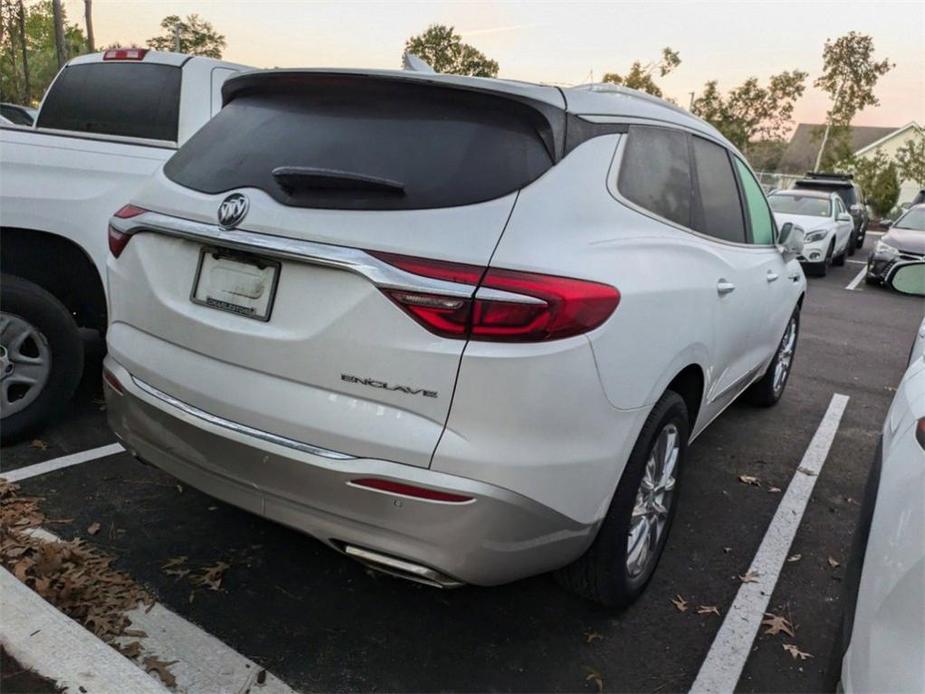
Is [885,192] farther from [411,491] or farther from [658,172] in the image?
[411,491]

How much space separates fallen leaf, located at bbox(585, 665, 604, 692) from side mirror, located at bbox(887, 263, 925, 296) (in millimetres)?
1933

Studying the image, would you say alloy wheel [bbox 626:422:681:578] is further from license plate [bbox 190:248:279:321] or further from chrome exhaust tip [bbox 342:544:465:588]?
license plate [bbox 190:248:279:321]

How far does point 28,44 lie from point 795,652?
146ft

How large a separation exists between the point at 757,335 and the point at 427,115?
2.61 metres

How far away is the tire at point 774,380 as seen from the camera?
17.1 ft

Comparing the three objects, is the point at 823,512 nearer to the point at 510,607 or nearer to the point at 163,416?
the point at 510,607

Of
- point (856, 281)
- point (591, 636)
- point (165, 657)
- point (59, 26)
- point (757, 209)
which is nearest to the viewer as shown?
point (165, 657)

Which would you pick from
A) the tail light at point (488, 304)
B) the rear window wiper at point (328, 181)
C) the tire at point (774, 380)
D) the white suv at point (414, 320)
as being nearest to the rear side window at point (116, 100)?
the white suv at point (414, 320)

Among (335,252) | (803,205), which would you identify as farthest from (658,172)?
(803,205)

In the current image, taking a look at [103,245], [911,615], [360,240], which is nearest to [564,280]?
[360,240]

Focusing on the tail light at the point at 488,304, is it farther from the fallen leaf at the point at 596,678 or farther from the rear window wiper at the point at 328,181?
the fallen leaf at the point at 596,678

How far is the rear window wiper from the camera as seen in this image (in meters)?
2.12

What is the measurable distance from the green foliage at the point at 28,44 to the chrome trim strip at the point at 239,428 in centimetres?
2618

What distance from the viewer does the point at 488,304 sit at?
6.42 ft
